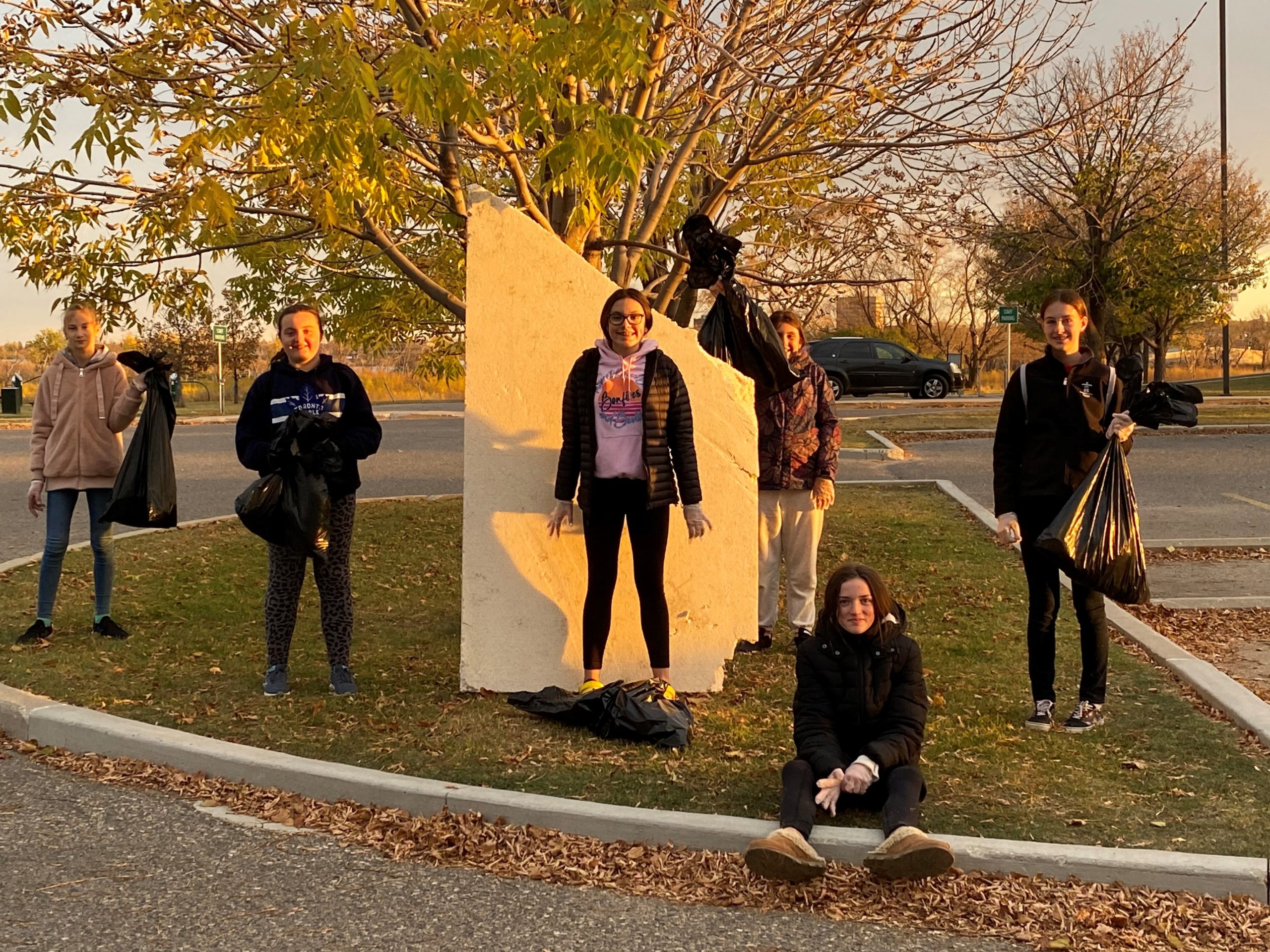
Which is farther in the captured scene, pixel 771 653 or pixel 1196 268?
pixel 1196 268

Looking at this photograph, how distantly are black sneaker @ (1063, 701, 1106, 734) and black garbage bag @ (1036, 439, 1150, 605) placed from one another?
0.51 m

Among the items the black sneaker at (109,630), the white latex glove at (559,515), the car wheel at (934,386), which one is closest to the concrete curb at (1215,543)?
the white latex glove at (559,515)

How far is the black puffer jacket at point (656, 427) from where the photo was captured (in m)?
5.51

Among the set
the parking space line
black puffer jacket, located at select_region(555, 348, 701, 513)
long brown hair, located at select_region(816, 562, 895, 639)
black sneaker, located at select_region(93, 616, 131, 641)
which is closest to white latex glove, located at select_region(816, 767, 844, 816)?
long brown hair, located at select_region(816, 562, 895, 639)

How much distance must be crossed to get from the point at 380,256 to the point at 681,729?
21.4 ft

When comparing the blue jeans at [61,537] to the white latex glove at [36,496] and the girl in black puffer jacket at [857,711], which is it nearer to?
the white latex glove at [36,496]

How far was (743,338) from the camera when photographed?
20.9 ft

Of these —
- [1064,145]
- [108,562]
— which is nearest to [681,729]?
[108,562]

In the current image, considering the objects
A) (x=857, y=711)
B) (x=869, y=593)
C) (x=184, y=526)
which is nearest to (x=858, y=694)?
(x=857, y=711)

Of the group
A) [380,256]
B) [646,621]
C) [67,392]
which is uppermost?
[380,256]

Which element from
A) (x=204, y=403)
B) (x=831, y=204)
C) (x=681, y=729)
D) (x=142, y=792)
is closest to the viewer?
(x=142, y=792)

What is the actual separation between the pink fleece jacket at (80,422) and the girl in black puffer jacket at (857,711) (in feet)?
13.9

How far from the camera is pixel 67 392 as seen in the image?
23.2ft

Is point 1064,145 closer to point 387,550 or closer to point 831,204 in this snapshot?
point 831,204
